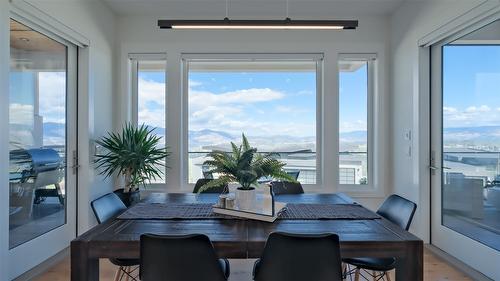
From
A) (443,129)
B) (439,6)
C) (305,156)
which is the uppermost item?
(439,6)

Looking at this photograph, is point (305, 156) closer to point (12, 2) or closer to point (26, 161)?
point (26, 161)

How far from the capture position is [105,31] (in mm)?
4191

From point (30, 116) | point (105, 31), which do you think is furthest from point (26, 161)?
point (105, 31)

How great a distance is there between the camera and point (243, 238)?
1.74 meters

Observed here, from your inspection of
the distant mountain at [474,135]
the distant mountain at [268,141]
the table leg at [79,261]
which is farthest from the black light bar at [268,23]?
the distant mountain at [268,141]

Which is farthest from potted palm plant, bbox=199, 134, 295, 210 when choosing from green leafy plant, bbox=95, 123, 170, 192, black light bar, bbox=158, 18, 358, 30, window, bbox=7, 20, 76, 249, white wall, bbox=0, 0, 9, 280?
green leafy plant, bbox=95, 123, 170, 192

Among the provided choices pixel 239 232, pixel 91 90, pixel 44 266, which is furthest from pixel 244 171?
pixel 91 90

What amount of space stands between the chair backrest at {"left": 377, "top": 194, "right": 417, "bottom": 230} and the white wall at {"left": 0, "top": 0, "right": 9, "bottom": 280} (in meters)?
2.97

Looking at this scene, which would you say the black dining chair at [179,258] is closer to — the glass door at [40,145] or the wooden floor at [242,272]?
the wooden floor at [242,272]

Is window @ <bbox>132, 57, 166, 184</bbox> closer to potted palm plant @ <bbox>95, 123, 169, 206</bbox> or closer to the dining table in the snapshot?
potted palm plant @ <bbox>95, 123, 169, 206</bbox>

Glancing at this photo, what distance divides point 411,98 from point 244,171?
2.68m

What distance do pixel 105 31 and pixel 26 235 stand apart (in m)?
2.58

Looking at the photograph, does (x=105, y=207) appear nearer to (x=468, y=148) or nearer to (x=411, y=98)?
(x=468, y=148)

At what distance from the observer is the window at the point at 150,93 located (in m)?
4.55
